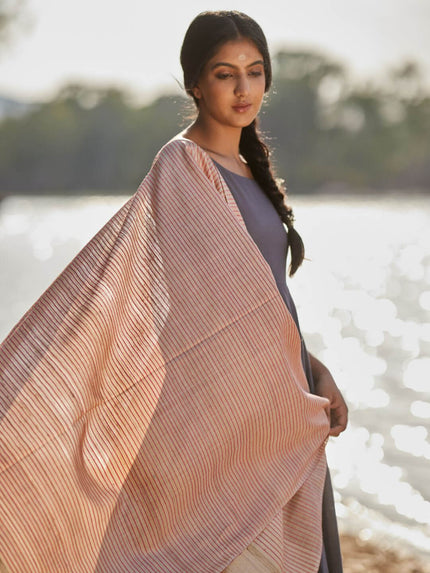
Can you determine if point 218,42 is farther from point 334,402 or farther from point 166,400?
point 334,402

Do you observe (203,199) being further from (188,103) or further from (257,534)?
(257,534)

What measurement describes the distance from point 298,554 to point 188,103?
1.21m

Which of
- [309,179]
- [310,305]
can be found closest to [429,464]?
[310,305]

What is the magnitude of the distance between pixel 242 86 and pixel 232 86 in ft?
0.08

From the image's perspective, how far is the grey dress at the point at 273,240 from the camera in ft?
8.38

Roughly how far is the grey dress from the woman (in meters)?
0.10

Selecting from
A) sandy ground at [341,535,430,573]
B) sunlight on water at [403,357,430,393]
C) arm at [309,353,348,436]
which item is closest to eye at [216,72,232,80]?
arm at [309,353,348,436]

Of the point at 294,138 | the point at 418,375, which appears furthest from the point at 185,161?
the point at 294,138

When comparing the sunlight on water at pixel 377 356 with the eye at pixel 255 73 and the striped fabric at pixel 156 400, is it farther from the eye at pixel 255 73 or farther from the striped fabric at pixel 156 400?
the striped fabric at pixel 156 400

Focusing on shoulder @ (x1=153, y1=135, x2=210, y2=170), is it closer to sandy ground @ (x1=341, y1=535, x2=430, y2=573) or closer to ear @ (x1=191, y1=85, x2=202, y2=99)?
ear @ (x1=191, y1=85, x2=202, y2=99)

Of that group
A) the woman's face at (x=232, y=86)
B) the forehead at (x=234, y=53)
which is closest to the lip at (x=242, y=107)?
the woman's face at (x=232, y=86)

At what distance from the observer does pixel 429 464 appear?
7.13 metres

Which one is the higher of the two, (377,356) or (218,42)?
(218,42)

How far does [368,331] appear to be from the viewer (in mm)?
15438
